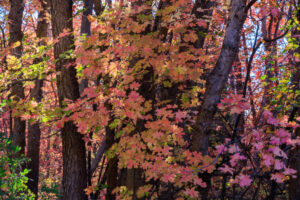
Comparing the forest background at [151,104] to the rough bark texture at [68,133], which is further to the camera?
the rough bark texture at [68,133]

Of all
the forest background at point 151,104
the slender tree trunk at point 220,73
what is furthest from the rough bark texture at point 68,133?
the slender tree trunk at point 220,73

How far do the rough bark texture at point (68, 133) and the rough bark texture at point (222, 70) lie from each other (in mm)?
2542

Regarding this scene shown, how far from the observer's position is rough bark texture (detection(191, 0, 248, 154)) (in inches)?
155

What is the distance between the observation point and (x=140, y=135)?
14.1 feet

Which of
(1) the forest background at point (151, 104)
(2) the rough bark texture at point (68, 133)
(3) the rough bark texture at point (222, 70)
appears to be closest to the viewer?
(1) the forest background at point (151, 104)

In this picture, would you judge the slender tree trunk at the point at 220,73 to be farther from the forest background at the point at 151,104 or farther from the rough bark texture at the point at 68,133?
the rough bark texture at the point at 68,133

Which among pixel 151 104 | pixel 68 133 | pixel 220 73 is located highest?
pixel 220 73

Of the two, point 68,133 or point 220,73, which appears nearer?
point 220,73

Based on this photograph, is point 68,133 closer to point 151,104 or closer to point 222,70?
point 151,104

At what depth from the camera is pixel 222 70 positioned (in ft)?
13.0

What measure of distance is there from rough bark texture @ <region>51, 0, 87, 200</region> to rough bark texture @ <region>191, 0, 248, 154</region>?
254 cm

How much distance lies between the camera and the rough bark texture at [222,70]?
155 inches

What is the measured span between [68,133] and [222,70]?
3192mm

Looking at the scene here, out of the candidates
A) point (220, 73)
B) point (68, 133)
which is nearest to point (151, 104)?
point (220, 73)
